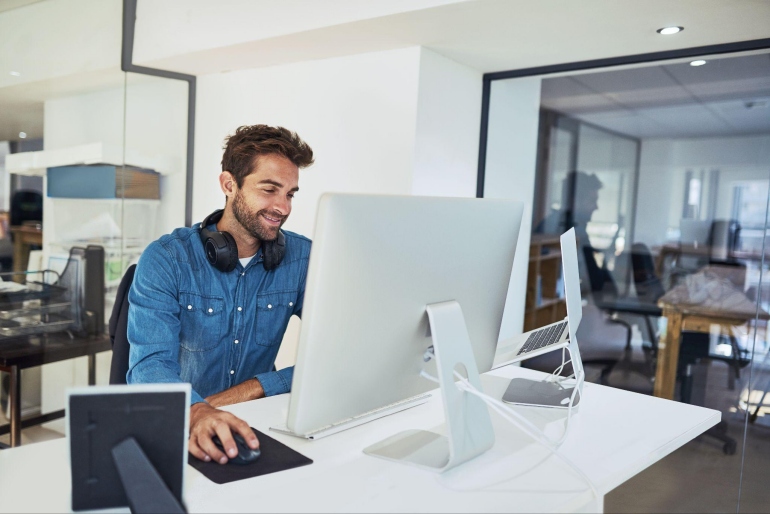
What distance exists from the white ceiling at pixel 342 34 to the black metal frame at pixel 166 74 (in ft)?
0.17

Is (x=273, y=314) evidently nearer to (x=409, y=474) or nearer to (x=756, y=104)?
(x=409, y=474)

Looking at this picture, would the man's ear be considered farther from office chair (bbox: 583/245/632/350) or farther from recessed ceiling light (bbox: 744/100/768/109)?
recessed ceiling light (bbox: 744/100/768/109)

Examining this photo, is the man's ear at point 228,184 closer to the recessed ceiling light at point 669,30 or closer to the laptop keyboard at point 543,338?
the laptop keyboard at point 543,338

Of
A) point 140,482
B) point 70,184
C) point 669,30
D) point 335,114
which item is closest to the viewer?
point 140,482

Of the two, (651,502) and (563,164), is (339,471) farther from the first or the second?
(563,164)

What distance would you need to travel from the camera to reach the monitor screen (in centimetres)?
91

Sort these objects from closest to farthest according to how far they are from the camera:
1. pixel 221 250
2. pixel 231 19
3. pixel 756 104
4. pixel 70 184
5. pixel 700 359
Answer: pixel 221 250, pixel 756 104, pixel 700 359, pixel 231 19, pixel 70 184

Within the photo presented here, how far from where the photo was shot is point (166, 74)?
359 centimetres

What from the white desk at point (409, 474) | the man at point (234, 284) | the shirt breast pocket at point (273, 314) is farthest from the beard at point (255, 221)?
the white desk at point (409, 474)

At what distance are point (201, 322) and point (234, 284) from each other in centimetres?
14

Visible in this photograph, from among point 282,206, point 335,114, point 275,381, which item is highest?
point 335,114

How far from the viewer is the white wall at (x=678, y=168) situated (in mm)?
2596

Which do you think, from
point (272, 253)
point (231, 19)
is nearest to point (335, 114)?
point (231, 19)

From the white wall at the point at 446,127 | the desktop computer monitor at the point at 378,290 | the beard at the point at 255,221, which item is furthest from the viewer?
the white wall at the point at 446,127
